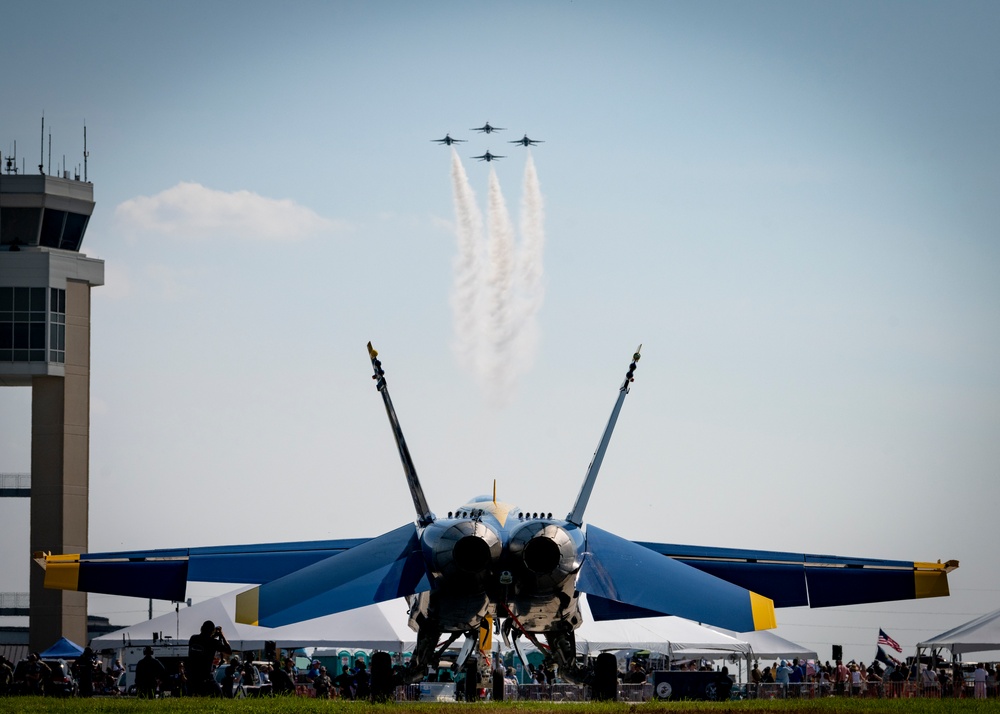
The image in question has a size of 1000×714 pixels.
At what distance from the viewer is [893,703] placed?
20578mm

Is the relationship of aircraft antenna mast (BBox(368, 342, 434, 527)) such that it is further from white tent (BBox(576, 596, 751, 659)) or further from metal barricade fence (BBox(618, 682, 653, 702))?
white tent (BBox(576, 596, 751, 659))

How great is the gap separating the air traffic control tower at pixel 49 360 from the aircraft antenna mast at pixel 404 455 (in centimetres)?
4194

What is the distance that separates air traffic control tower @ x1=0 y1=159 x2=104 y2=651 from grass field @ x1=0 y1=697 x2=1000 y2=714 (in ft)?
141

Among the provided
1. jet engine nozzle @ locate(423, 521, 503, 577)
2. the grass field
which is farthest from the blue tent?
jet engine nozzle @ locate(423, 521, 503, 577)

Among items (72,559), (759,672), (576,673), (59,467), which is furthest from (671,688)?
(59,467)

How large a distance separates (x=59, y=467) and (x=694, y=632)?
1332 inches

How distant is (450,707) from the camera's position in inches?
757

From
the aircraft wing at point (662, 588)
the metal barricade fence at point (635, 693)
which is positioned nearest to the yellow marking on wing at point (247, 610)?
the aircraft wing at point (662, 588)

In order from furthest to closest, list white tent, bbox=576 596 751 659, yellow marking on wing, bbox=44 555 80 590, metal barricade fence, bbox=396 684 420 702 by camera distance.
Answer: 1. white tent, bbox=576 596 751 659
2. yellow marking on wing, bbox=44 555 80 590
3. metal barricade fence, bbox=396 684 420 702

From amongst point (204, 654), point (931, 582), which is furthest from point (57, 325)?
point (931, 582)

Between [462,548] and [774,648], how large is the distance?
73.6ft

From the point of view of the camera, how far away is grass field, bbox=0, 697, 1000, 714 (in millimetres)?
18016

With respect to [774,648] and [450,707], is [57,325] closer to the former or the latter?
[774,648]

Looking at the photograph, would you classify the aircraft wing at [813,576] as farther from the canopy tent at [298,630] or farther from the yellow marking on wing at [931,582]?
the canopy tent at [298,630]
